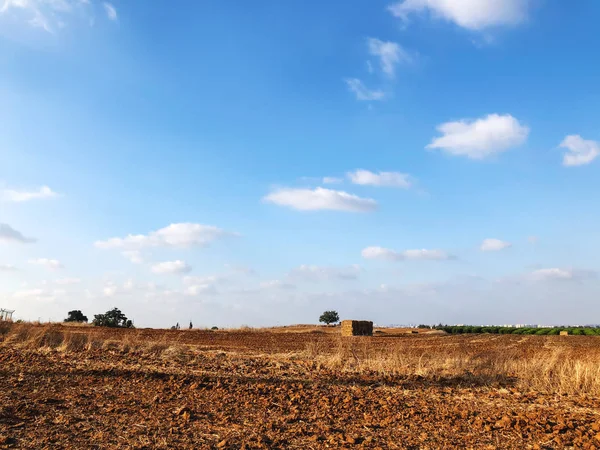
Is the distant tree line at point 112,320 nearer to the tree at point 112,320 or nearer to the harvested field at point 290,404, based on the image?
the tree at point 112,320

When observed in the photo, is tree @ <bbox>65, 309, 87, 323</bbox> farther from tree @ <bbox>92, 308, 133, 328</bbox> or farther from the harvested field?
the harvested field

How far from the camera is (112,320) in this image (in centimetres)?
4069

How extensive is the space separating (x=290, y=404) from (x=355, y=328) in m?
37.0

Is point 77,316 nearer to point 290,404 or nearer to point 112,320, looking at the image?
point 112,320

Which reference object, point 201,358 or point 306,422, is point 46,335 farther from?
point 306,422

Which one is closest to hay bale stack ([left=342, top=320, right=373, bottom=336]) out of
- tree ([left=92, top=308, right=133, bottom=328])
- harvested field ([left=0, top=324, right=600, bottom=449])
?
tree ([left=92, top=308, right=133, bottom=328])

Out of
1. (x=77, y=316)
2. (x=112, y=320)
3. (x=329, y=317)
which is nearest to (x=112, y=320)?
(x=112, y=320)

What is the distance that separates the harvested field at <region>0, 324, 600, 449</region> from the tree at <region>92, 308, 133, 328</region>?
89.7 feet

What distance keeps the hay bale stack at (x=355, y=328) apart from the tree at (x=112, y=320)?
1882cm

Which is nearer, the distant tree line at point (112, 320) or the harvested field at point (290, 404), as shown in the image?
the harvested field at point (290, 404)

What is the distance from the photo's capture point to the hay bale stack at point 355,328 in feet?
146

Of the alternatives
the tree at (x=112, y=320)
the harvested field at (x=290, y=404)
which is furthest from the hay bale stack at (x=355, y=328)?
Result: the harvested field at (x=290, y=404)

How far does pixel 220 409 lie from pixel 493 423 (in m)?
4.41

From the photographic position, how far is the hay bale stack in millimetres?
44469
